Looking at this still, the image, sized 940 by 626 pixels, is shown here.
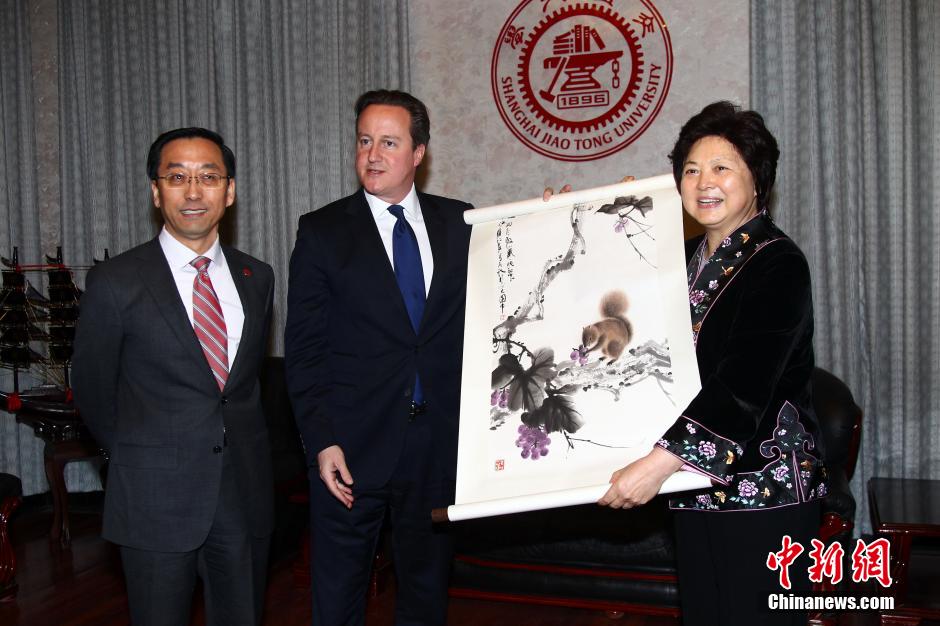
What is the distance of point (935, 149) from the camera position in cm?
362

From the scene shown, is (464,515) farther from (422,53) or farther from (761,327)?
(422,53)

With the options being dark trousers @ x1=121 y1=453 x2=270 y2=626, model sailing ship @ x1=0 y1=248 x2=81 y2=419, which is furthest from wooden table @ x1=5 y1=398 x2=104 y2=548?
dark trousers @ x1=121 y1=453 x2=270 y2=626

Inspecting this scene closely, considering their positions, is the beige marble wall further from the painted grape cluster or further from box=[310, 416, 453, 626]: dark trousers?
the painted grape cluster

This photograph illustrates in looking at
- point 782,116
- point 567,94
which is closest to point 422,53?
point 567,94

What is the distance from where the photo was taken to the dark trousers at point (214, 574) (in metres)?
1.95

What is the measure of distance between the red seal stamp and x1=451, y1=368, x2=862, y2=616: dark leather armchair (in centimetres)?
156

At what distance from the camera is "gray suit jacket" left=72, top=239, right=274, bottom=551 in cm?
193

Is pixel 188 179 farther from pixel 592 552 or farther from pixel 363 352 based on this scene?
pixel 592 552

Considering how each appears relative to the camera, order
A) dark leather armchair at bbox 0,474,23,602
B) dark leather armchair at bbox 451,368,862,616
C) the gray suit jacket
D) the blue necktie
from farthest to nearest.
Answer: dark leather armchair at bbox 0,474,23,602
dark leather armchair at bbox 451,368,862,616
the blue necktie
the gray suit jacket

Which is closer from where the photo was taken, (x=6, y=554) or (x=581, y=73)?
(x=6, y=554)

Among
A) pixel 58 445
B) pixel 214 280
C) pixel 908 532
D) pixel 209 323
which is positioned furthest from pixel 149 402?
pixel 58 445

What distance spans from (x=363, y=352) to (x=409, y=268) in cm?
26

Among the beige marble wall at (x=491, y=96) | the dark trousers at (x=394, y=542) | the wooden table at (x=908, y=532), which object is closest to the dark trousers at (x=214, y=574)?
the dark trousers at (x=394, y=542)

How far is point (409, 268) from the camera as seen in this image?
2.19 metres
